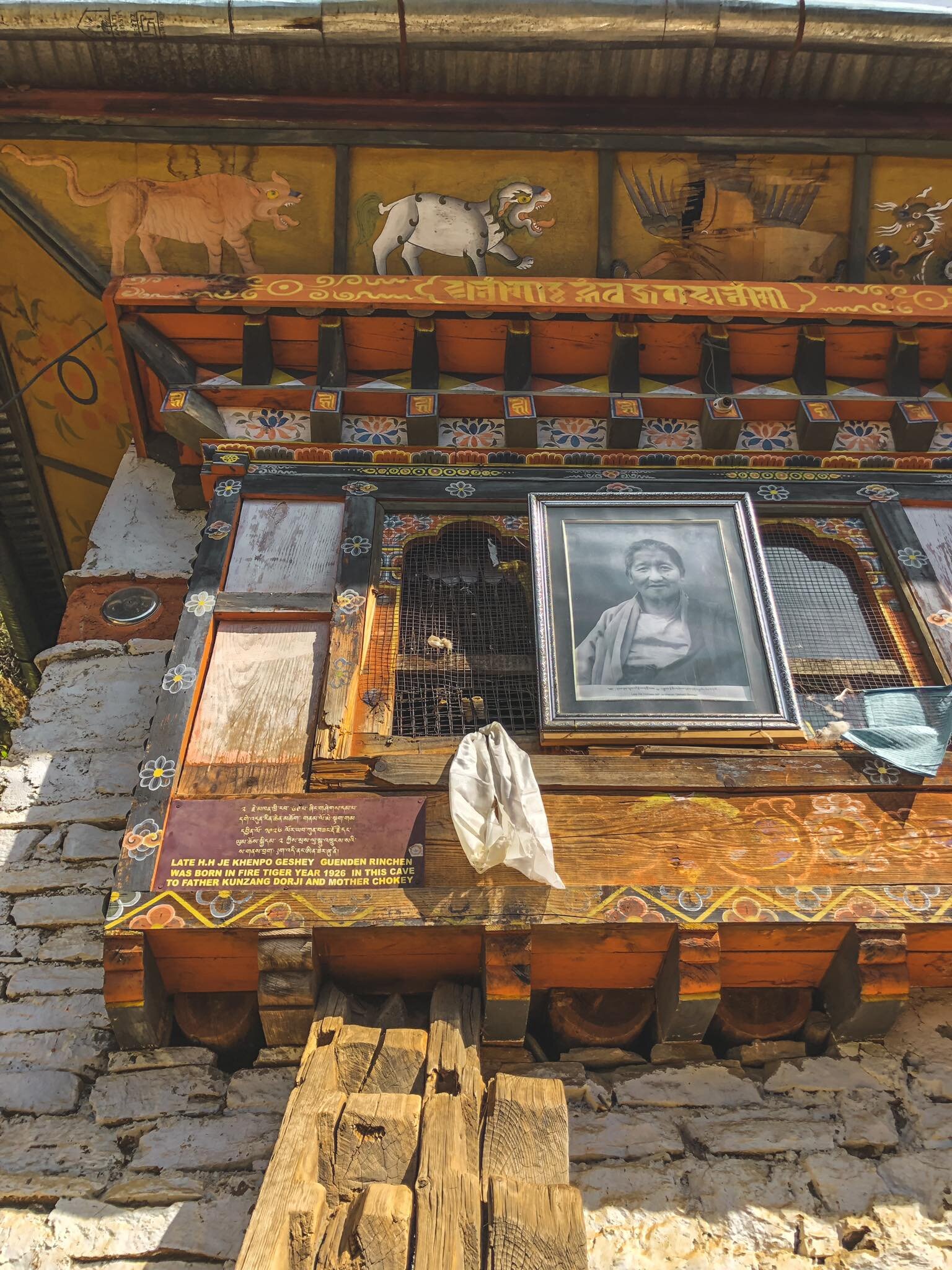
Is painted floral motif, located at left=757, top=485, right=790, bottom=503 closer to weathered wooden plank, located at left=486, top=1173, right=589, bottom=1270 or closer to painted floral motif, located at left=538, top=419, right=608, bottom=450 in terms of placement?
painted floral motif, located at left=538, top=419, right=608, bottom=450

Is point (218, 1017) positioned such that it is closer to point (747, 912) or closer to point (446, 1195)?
point (446, 1195)

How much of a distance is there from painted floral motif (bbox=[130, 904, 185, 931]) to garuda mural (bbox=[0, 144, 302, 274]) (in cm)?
452

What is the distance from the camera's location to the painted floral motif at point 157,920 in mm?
4113

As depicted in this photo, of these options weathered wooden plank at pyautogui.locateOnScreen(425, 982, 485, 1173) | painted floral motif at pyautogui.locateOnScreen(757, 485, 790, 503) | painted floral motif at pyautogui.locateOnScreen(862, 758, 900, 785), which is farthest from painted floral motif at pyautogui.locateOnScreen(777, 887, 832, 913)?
painted floral motif at pyautogui.locateOnScreen(757, 485, 790, 503)

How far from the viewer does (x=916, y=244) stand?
23.5ft

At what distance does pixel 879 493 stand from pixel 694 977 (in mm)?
3551

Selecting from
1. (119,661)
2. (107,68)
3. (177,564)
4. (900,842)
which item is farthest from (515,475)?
(107,68)

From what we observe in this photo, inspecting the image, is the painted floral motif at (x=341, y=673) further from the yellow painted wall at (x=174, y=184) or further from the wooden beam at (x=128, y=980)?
the yellow painted wall at (x=174, y=184)

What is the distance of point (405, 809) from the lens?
4.54 meters

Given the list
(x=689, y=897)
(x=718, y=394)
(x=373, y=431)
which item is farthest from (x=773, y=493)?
(x=689, y=897)

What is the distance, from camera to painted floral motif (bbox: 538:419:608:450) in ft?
22.1

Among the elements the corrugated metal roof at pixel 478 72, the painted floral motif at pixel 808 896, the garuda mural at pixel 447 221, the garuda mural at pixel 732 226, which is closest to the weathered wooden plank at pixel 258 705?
the painted floral motif at pixel 808 896

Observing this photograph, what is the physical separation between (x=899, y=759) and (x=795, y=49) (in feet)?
15.6

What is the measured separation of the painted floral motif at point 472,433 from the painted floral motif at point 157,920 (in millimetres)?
3540
